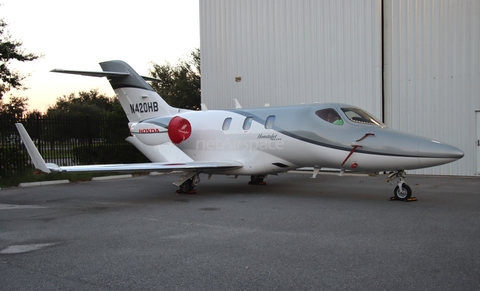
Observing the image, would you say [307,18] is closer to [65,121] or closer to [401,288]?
[65,121]

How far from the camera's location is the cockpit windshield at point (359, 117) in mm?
10078

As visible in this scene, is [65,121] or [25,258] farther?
[65,121]

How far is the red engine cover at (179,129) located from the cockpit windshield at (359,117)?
4846 mm

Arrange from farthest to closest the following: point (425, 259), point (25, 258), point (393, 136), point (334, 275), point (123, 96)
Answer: point (123, 96) < point (393, 136) < point (25, 258) < point (425, 259) < point (334, 275)

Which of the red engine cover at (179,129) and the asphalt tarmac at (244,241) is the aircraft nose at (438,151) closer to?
the asphalt tarmac at (244,241)

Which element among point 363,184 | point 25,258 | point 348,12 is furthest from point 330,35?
point 25,258

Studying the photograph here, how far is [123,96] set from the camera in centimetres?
1511

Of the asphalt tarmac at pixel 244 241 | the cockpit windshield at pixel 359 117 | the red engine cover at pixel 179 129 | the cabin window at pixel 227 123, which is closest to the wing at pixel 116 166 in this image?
the asphalt tarmac at pixel 244 241

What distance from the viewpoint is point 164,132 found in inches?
528

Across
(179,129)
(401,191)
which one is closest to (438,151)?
(401,191)

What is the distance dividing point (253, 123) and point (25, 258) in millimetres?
7185

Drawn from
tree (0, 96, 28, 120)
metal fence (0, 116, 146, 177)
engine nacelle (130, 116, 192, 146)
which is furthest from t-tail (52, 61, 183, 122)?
tree (0, 96, 28, 120)

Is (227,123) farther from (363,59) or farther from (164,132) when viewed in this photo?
(363,59)

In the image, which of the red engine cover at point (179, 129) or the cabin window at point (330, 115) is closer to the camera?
the cabin window at point (330, 115)
